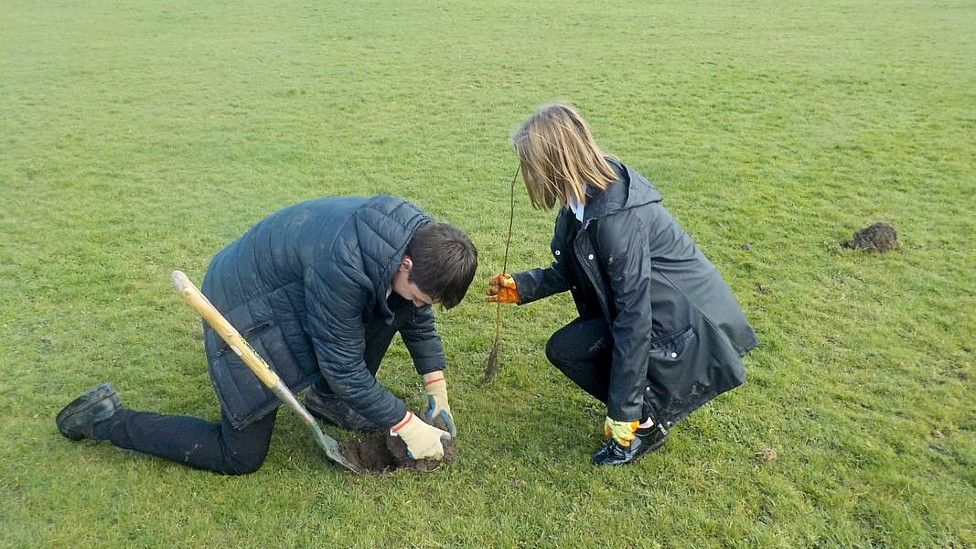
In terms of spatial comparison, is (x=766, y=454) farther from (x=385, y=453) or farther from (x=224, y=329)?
(x=224, y=329)

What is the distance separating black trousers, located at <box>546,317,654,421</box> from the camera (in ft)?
12.7

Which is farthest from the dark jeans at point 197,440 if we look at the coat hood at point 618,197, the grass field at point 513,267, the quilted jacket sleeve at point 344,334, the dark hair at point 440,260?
the coat hood at point 618,197

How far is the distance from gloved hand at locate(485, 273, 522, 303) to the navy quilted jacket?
90 centimetres

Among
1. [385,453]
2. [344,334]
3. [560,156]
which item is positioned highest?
[560,156]

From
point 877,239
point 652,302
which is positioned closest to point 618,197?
point 652,302

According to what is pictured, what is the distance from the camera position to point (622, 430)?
3627mm

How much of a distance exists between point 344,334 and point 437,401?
104cm

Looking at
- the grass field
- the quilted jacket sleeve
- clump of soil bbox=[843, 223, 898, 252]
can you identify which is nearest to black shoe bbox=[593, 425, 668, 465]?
the grass field

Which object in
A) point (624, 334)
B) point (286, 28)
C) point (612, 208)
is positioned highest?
point (612, 208)

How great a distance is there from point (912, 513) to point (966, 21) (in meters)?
17.3

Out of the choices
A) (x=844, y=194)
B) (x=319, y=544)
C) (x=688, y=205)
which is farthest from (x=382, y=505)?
(x=844, y=194)

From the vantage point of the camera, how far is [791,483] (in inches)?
148

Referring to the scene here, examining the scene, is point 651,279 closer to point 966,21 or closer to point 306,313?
point 306,313

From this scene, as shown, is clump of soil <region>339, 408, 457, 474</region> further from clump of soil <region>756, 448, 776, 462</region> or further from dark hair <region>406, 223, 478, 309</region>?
clump of soil <region>756, 448, 776, 462</region>
